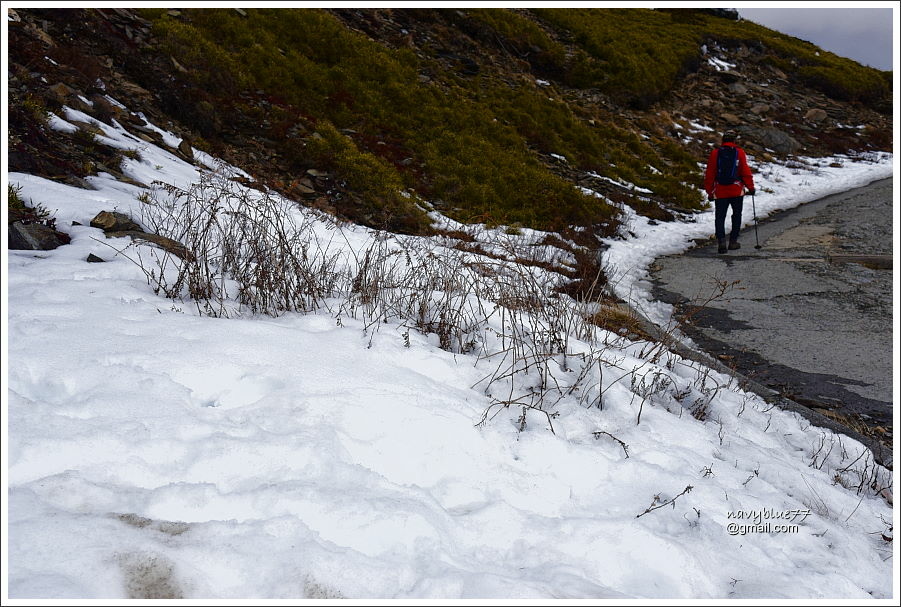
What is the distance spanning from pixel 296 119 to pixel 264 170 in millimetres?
2321

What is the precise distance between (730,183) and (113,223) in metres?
10.6

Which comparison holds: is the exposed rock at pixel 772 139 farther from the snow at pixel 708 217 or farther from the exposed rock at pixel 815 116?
the exposed rock at pixel 815 116

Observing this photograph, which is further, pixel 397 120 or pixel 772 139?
pixel 772 139

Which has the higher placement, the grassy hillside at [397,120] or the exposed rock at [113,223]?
the grassy hillside at [397,120]

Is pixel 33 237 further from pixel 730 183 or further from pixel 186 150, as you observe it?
pixel 730 183

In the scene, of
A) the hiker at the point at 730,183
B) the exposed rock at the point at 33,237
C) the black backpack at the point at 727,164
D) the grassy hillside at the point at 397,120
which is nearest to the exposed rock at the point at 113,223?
the exposed rock at the point at 33,237

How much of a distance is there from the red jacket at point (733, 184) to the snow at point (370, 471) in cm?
800

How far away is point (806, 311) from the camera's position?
656 cm

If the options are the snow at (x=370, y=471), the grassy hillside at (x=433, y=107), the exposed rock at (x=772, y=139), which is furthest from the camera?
the exposed rock at (x=772, y=139)

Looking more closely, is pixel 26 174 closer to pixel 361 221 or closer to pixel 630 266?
pixel 361 221

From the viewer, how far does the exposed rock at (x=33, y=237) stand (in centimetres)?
409

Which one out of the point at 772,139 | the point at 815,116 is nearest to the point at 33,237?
the point at 772,139

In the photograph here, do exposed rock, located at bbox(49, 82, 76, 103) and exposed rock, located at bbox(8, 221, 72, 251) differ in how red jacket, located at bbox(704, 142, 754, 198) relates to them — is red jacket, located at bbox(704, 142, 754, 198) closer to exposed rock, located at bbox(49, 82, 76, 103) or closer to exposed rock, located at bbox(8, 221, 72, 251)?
exposed rock, located at bbox(8, 221, 72, 251)

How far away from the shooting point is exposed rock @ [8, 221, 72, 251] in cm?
409
